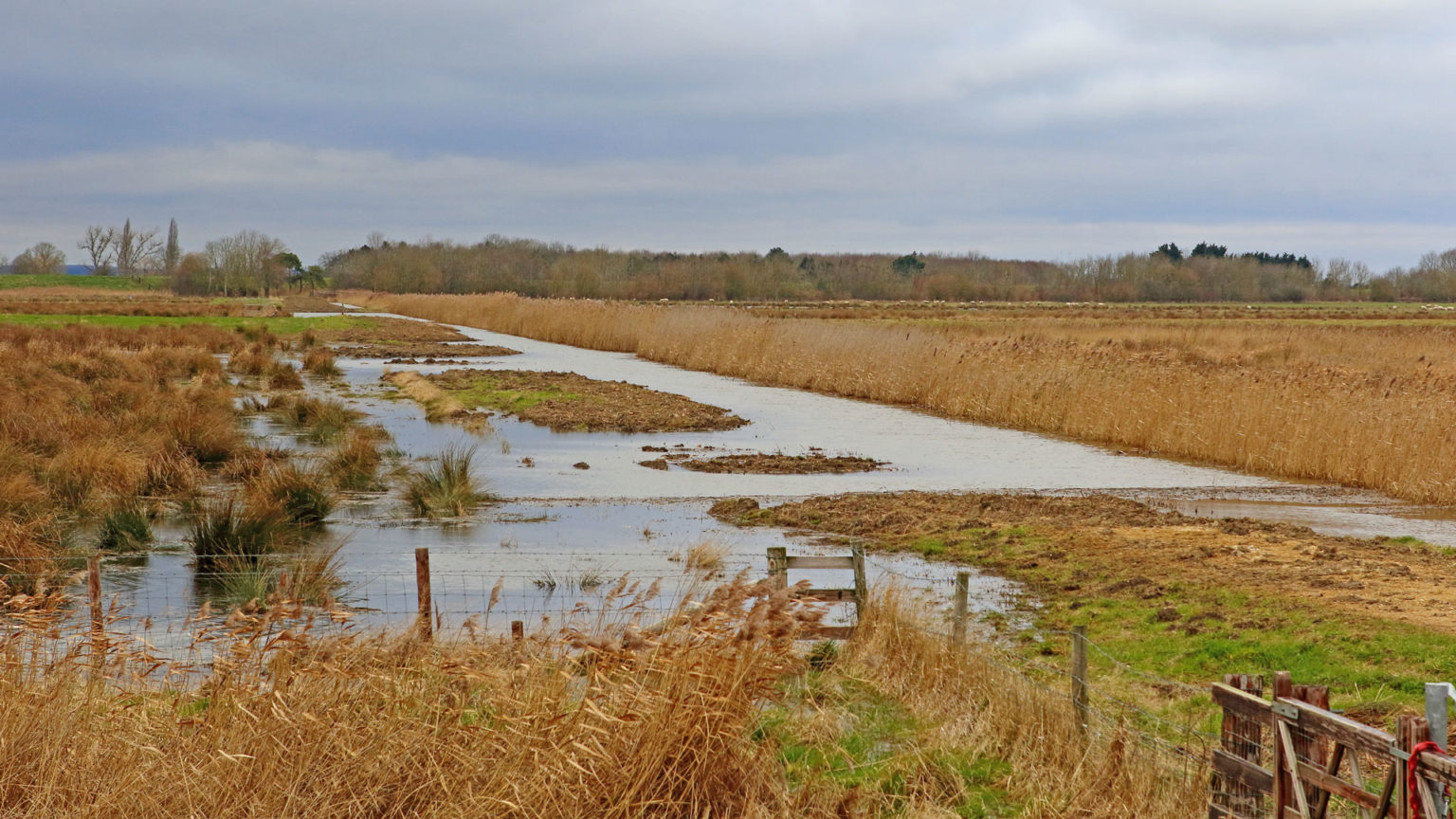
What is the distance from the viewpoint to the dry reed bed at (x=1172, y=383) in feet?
56.2

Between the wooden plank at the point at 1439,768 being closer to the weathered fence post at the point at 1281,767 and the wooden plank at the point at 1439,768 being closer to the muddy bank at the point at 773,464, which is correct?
the weathered fence post at the point at 1281,767

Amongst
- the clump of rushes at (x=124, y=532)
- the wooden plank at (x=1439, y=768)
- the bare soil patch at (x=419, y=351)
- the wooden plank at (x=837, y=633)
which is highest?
the wooden plank at (x=1439, y=768)

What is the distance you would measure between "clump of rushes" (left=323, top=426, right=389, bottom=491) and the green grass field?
127848 mm

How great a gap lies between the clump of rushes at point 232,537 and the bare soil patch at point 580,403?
37.3 ft

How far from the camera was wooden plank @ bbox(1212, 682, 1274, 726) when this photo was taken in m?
4.57

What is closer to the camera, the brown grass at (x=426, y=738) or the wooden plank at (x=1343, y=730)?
the wooden plank at (x=1343, y=730)

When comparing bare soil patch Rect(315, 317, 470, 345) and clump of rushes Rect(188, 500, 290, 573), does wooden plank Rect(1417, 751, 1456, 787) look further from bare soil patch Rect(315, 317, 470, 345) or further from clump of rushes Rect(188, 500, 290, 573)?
bare soil patch Rect(315, 317, 470, 345)

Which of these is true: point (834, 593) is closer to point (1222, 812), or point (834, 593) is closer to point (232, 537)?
point (1222, 812)

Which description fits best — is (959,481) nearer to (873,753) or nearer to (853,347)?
(873,753)

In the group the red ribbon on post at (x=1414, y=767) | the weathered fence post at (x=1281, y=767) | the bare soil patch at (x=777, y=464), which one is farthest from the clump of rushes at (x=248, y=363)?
the red ribbon on post at (x=1414, y=767)

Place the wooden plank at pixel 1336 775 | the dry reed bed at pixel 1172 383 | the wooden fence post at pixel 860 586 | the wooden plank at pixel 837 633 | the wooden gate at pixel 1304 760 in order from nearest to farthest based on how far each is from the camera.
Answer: the wooden gate at pixel 1304 760 < the wooden plank at pixel 1336 775 < the wooden plank at pixel 837 633 < the wooden fence post at pixel 860 586 < the dry reed bed at pixel 1172 383

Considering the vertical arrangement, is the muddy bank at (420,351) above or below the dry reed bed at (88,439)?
below

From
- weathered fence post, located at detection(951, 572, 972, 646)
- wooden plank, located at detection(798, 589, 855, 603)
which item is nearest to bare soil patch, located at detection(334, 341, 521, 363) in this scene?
wooden plank, located at detection(798, 589, 855, 603)

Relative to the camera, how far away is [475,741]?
4.86 m
